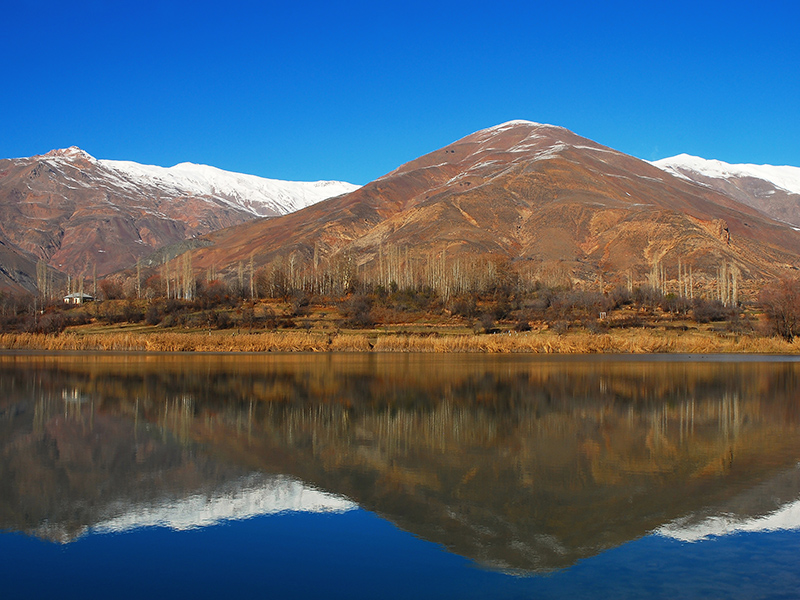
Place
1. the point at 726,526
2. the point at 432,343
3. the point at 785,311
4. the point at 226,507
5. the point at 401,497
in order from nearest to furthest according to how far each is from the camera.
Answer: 1. the point at 726,526
2. the point at 226,507
3. the point at 401,497
4. the point at 432,343
5. the point at 785,311

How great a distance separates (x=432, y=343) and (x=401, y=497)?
1273 inches

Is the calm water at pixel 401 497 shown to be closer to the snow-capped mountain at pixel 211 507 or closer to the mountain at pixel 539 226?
the snow-capped mountain at pixel 211 507

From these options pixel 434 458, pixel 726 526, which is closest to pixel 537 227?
pixel 434 458

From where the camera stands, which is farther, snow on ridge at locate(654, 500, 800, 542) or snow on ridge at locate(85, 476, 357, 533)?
snow on ridge at locate(85, 476, 357, 533)

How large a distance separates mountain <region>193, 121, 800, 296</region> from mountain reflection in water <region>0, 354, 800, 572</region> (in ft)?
196

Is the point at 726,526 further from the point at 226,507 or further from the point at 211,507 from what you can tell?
the point at 211,507

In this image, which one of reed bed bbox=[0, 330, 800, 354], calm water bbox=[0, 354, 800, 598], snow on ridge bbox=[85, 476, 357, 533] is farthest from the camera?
reed bed bbox=[0, 330, 800, 354]

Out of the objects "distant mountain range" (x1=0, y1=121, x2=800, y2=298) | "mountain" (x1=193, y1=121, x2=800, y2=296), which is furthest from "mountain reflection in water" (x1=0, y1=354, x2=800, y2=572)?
"mountain" (x1=193, y1=121, x2=800, y2=296)

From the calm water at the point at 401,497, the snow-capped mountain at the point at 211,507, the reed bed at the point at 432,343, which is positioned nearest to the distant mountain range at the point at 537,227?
the reed bed at the point at 432,343

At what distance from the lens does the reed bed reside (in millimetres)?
40031

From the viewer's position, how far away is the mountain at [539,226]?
95663 millimetres

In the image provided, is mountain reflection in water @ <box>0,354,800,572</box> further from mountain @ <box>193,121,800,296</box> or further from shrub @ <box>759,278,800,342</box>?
mountain @ <box>193,121,800,296</box>

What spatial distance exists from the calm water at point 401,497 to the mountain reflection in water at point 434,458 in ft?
0.16

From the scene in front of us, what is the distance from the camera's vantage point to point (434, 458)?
10.9 m
